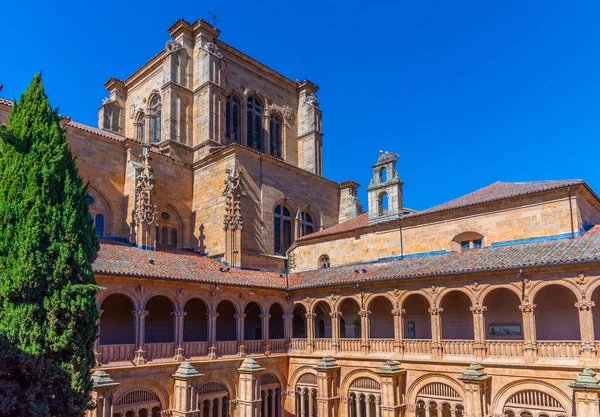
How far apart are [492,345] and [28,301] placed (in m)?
14.5

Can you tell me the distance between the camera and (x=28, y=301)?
12.0 m

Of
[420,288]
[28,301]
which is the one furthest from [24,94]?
[420,288]

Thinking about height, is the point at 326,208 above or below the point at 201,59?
below

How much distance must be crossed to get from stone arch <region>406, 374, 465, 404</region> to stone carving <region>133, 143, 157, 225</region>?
13256 millimetres

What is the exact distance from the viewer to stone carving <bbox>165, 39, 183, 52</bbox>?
30.2 m

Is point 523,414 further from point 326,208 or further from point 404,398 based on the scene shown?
point 326,208

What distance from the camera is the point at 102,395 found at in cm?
1543

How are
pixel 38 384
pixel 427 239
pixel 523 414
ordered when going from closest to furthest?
pixel 38 384 → pixel 523 414 → pixel 427 239

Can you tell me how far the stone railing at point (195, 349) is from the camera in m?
19.8

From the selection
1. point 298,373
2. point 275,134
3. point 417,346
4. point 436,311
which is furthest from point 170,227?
point 436,311

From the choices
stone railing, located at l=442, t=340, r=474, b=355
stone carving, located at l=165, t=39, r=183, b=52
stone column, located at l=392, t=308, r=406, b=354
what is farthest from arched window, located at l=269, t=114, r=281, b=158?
stone railing, located at l=442, t=340, r=474, b=355

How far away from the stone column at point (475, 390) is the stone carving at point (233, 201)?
41.9 feet

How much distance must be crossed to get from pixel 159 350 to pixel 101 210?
9.14 m

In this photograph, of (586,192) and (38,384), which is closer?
(38,384)
